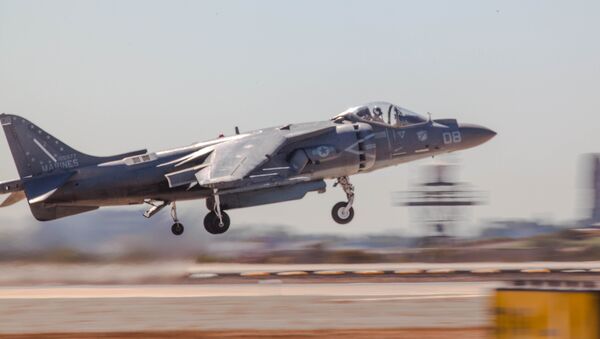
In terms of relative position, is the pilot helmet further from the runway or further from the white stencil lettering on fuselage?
the white stencil lettering on fuselage

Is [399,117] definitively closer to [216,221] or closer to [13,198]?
[216,221]

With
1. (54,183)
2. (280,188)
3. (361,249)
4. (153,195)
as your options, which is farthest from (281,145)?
(361,249)

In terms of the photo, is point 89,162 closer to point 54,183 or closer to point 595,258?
point 54,183

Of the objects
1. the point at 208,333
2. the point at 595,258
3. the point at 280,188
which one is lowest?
the point at 595,258

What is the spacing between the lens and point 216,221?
32031 mm

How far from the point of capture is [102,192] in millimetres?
31234

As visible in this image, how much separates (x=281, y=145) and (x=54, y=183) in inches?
259

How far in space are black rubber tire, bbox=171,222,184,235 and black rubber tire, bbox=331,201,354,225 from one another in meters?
4.74

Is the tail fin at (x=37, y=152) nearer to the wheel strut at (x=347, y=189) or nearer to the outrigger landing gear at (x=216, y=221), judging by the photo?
the outrigger landing gear at (x=216, y=221)

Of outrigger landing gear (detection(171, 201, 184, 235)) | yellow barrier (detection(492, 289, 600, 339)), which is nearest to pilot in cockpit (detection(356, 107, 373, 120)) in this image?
outrigger landing gear (detection(171, 201, 184, 235))

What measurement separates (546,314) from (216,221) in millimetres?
18216

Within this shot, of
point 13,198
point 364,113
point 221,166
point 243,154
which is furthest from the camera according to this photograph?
point 13,198

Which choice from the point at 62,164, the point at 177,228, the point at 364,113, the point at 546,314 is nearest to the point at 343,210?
the point at 364,113

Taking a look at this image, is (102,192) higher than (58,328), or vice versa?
(102,192)
